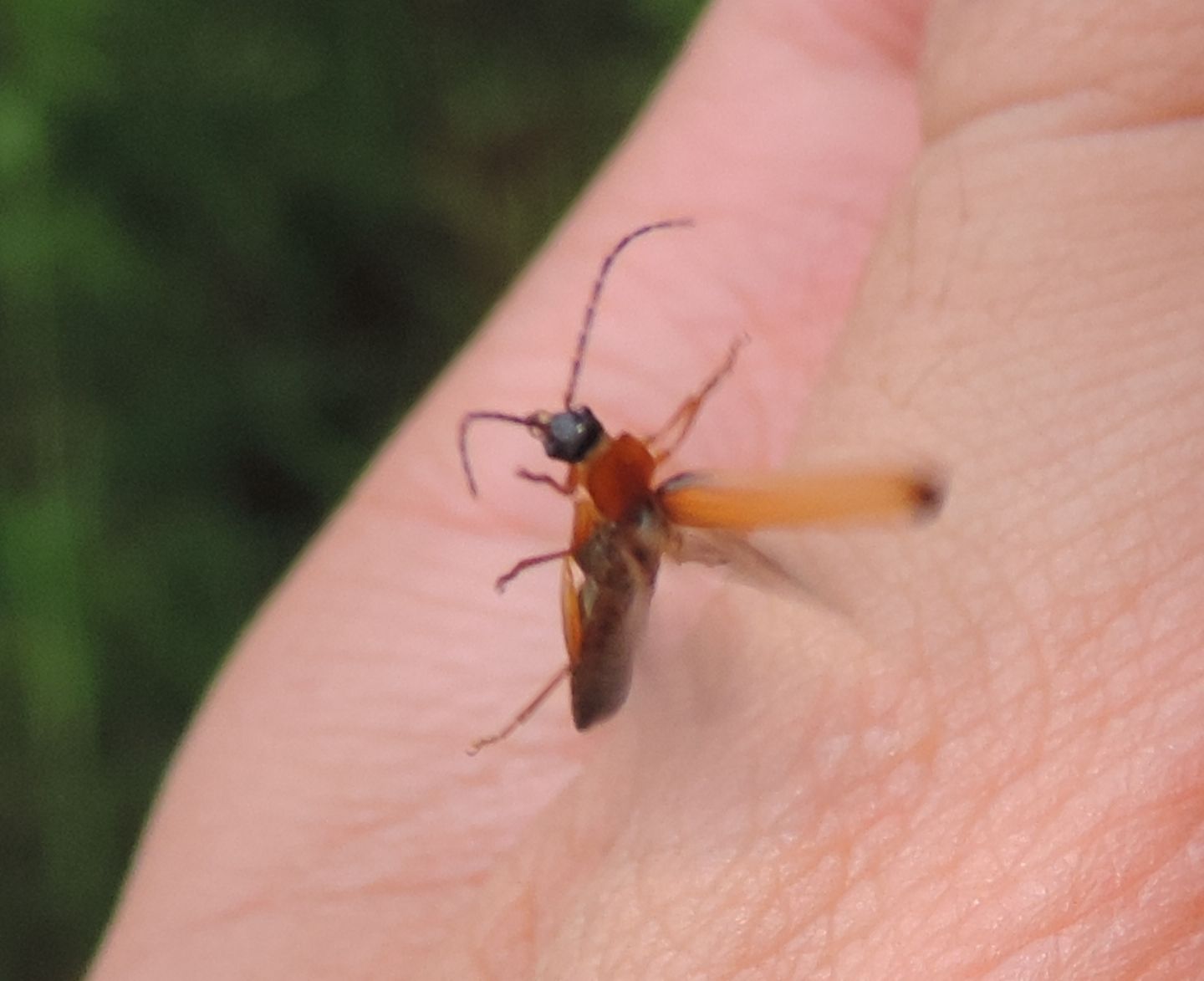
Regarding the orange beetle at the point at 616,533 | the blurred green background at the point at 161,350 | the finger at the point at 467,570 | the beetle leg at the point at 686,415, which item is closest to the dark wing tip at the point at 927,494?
the orange beetle at the point at 616,533

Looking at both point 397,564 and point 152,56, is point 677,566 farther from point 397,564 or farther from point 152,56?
point 152,56

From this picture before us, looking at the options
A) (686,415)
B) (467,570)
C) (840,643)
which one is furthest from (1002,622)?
(467,570)

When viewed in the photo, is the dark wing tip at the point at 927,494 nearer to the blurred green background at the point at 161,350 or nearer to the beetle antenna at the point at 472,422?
the beetle antenna at the point at 472,422

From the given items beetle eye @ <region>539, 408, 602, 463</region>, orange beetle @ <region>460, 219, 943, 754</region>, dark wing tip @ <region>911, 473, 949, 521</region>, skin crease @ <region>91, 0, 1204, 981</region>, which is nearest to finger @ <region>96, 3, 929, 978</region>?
skin crease @ <region>91, 0, 1204, 981</region>

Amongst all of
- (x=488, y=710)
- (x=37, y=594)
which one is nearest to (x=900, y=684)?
(x=488, y=710)

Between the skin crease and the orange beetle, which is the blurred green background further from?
the orange beetle

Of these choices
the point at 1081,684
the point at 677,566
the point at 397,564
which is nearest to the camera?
the point at 1081,684
